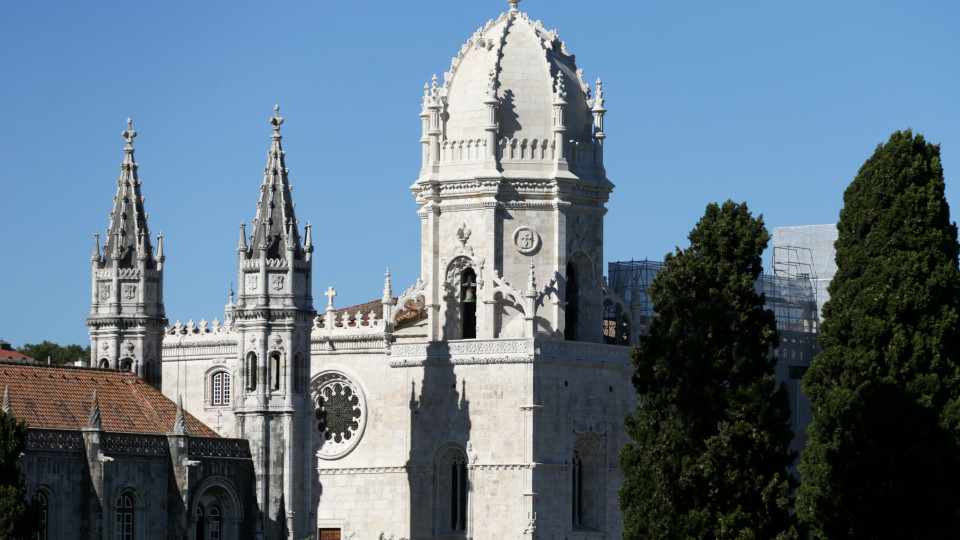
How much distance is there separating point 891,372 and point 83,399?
27629 millimetres

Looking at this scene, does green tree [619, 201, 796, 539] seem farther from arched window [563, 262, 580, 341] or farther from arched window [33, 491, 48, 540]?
arched window [563, 262, 580, 341]

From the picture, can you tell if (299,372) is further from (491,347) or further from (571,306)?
(571,306)

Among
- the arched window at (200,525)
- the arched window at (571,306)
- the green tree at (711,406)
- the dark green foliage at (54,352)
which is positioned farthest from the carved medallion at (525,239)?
the dark green foliage at (54,352)

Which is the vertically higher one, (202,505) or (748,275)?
(748,275)

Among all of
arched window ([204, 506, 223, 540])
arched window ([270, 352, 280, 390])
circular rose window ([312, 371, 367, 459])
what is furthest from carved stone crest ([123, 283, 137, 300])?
circular rose window ([312, 371, 367, 459])

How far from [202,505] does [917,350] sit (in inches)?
1002

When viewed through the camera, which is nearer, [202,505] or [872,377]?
[872,377]

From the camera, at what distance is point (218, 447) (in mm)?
83750

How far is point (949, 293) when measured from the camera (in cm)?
7144

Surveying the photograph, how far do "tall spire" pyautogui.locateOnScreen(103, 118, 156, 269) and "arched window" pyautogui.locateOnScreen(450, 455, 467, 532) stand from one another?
14002 mm

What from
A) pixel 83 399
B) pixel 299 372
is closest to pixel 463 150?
pixel 299 372

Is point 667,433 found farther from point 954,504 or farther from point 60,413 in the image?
point 60,413

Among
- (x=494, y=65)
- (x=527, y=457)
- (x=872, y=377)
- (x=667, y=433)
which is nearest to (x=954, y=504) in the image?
(x=872, y=377)

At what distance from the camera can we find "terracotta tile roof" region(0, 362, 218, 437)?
80.9 metres
